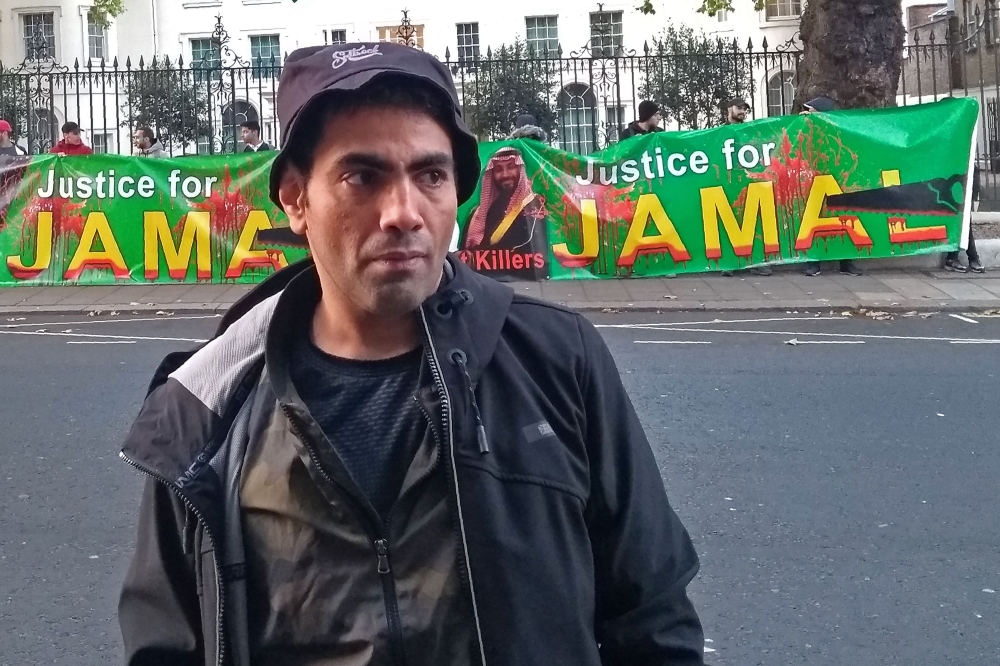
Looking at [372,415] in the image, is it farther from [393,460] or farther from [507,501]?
[507,501]

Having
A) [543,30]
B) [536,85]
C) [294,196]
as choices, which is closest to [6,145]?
[536,85]

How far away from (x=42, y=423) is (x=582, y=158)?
7878 millimetres

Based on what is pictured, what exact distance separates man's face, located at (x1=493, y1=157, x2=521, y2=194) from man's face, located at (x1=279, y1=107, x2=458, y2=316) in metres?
12.0

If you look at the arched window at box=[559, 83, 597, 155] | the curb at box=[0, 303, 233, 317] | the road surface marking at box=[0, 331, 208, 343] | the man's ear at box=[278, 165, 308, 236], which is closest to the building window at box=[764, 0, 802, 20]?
the arched window at box=[559, 83, 597, 155]

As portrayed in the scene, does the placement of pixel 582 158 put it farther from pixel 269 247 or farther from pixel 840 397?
pixel 840 397

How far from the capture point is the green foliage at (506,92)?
16.0m

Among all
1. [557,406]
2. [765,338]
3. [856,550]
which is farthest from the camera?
[765,338]

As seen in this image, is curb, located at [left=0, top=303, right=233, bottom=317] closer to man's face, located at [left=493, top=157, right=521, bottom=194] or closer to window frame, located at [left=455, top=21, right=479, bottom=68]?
man's face, located at [left=493, top=157, right=521, bottom=194]

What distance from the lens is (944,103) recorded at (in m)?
13.7

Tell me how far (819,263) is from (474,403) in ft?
42.5

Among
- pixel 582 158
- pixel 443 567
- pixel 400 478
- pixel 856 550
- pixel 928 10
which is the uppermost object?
pixel 928 10

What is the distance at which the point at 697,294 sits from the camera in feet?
42.1

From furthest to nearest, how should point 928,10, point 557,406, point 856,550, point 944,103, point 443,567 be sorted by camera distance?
1. point 928,10
2. point 944,103
3. point 856,550
4. point 557,406
5. point 443,567

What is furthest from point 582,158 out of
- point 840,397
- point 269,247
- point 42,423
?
point 42,423
